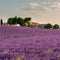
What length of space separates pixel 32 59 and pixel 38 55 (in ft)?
0.64

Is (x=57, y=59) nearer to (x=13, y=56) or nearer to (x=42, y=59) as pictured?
(x=42, y=59)

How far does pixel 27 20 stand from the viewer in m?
46.4

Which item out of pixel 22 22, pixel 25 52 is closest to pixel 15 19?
pixel 22 22

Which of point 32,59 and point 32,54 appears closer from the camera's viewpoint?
point 32,59

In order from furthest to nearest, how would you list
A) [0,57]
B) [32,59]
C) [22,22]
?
1. [22,22]
2. [0,57]
3. [32,59]

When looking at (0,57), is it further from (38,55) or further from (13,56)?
(38,55)

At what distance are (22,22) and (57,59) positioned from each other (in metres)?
42.7

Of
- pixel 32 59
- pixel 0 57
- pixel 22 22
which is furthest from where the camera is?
pixel 22 22

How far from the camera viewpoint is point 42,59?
131 inches

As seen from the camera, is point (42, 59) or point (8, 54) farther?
point (8, 54)

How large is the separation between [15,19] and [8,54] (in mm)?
44316

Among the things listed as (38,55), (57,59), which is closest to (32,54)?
(38,55)

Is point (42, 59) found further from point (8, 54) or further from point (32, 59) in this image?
point (8, 54)

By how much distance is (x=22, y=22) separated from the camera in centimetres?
4594
